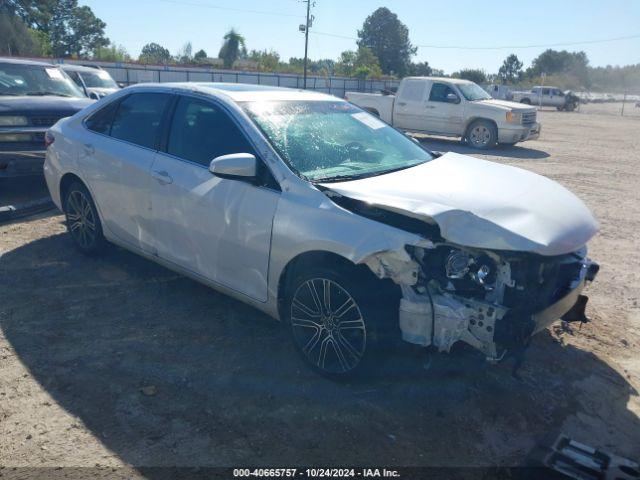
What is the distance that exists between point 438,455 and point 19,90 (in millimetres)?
8061

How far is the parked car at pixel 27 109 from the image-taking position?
7.24 meters

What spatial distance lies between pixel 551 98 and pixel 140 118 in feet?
152

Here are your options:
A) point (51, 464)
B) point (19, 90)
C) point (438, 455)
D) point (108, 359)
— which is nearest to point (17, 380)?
point (108, 359)

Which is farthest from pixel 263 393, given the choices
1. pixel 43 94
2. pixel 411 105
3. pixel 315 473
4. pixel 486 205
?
pixel 411 105

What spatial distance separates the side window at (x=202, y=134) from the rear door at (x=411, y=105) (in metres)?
13.2

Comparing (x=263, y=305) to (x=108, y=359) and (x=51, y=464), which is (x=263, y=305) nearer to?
(x=108, y=359)

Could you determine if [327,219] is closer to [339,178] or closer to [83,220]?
[339,178]

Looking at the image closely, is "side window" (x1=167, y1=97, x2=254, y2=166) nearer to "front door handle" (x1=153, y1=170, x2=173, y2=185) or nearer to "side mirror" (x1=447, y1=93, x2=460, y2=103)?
"front door handle" (x1=153, y1=170, x2=173, y2=185)

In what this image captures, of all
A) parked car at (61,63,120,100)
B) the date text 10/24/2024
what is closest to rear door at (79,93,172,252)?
the date text 10/24/2024

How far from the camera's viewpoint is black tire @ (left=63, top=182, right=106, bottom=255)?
Result: 5199mm

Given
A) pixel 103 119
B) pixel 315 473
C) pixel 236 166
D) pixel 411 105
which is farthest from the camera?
pixel 411 105

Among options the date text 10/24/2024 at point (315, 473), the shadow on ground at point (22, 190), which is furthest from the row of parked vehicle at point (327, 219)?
the shadow on ground at point (22, 190)

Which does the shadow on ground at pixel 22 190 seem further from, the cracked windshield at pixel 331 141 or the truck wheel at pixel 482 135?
the truck wheel at pixel 482 135

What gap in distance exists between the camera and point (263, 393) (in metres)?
3.38
